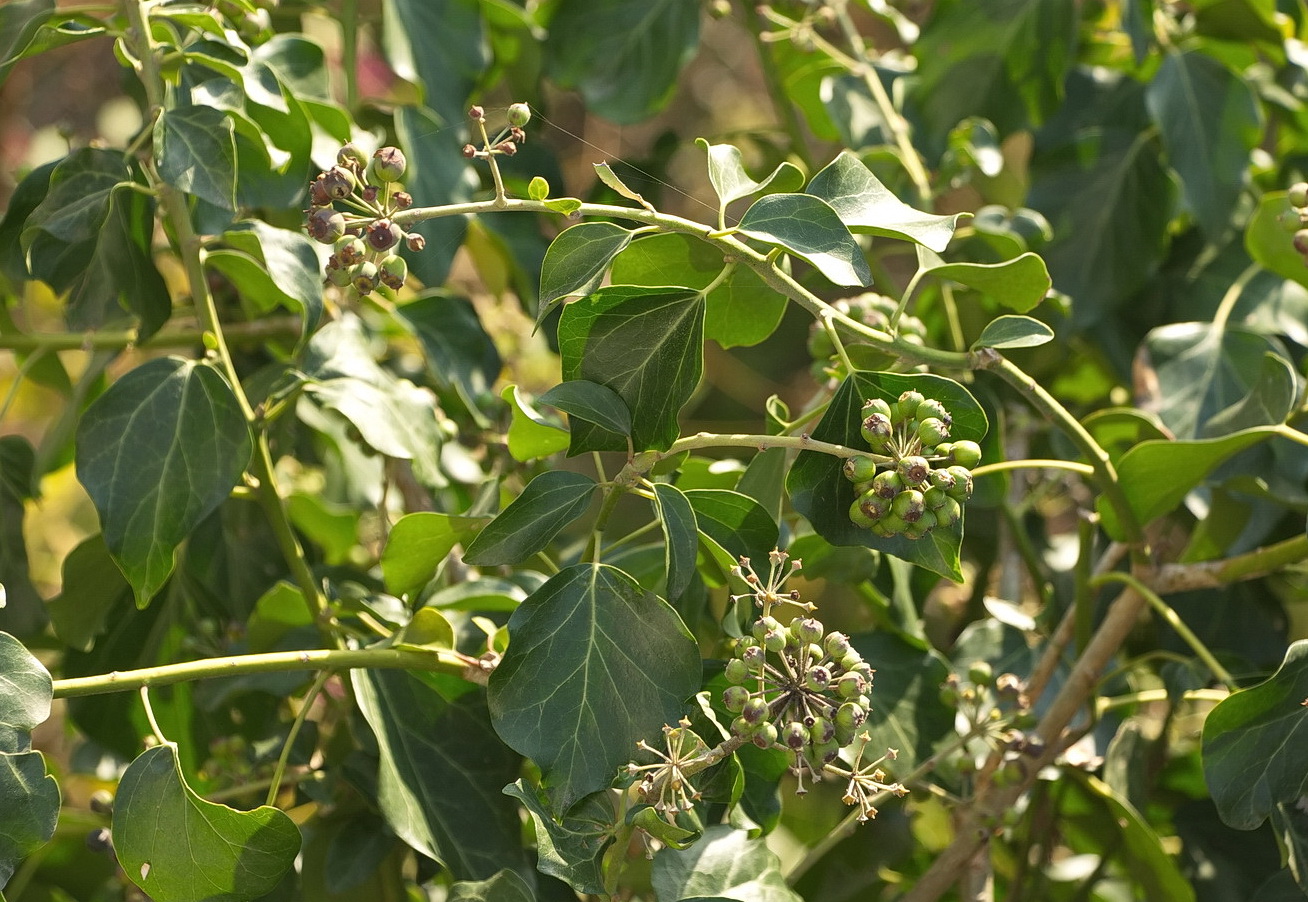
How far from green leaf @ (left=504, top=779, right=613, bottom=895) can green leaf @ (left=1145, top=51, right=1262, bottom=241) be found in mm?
601

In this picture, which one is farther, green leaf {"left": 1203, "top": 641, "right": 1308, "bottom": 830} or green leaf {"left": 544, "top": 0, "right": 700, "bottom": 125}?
green leaf {"left": 544, "top": 0, "right": 700, "bottom": 125}

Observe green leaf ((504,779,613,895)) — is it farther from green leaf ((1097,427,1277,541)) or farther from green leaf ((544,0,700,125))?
green leaf ((544,0,700,125))

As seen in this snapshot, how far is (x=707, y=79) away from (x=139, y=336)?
2.07 metres

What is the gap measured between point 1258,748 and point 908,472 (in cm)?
24

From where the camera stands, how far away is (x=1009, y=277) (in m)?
0.55

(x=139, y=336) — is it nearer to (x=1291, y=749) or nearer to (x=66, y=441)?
(x=66, y=441)

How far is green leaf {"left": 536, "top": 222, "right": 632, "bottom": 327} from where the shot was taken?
479mm

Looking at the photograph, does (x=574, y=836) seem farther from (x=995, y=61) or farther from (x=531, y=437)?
(x=995, y=61)

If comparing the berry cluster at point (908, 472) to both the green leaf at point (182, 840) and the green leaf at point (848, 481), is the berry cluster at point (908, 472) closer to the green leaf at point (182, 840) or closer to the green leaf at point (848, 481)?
the green leaf at point (848, 481)

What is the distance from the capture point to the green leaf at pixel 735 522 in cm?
53

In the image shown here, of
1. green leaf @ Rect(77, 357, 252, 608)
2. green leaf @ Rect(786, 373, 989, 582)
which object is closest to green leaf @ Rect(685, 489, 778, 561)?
green leaf @ Rect(786, 373, 989, 582)

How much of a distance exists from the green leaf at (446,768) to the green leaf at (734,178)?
11.8 inches

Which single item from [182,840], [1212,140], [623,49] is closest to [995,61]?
[1212,140]

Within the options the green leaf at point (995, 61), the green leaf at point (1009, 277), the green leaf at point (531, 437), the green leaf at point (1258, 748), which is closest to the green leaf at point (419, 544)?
the green leaf at point (531, 437)
